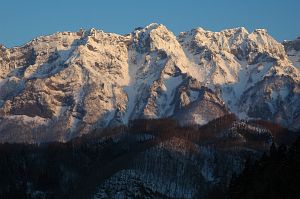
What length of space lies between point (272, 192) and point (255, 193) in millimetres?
3990

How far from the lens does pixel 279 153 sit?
562 ft

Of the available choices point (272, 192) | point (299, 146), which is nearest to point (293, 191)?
point (272, 192)

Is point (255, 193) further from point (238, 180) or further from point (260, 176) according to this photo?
point (238, 180)

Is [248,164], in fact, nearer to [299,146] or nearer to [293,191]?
[299,146]

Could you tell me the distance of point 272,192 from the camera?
501 feet

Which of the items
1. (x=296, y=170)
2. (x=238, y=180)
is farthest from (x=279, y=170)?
(x=238, y=180)

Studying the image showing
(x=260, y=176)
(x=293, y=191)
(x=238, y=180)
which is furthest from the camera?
(x=238, y=180)

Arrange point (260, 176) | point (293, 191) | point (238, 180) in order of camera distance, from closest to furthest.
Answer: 1. point (293, 191)
2. point (260, 176)
3. point (238, 180)

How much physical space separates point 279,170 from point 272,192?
6.20 m

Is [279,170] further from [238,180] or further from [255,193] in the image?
[238,180]

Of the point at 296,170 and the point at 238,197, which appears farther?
the point at 238,197

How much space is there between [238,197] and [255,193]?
8.60 metres

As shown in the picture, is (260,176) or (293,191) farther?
(260,176)

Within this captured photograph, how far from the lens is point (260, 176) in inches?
6388
